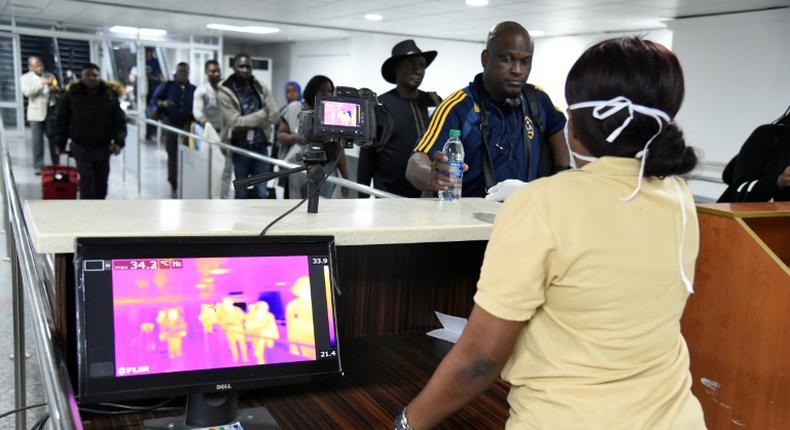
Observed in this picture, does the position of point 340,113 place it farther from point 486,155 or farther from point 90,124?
point 90,124

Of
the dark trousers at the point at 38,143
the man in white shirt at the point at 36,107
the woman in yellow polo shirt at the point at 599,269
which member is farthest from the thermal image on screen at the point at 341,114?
the dark trousers at the point at 38,143

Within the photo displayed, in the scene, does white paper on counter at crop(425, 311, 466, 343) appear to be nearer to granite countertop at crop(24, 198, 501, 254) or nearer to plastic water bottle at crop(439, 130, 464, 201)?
granite countertop at crop(24, 198, 501, 254)

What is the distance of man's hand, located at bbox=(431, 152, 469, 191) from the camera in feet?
7.36

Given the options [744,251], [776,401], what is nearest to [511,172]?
[744,251]

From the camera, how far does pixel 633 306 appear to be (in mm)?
1051

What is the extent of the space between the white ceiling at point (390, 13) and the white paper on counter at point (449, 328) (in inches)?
269

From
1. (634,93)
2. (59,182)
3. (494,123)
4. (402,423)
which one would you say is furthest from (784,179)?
(59,182)

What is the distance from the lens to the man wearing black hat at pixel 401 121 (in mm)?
3832

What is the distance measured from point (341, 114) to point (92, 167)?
561 centimetres

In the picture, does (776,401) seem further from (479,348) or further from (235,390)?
(235,390)

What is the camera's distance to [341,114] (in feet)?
5.86

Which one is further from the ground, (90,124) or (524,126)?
(524,126)

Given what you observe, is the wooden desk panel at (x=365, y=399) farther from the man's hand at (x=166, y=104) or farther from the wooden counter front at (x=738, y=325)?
the man's hand at (x=166, y=104)

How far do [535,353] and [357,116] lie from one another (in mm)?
906
